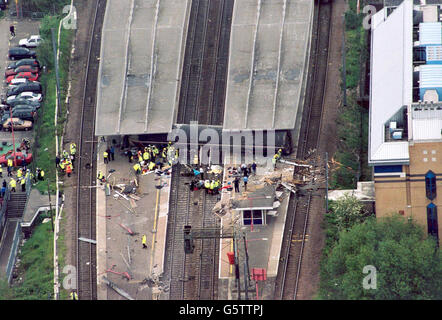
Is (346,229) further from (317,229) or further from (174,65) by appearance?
(174,65)

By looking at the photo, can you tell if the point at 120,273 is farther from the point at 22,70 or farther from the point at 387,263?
the point at 22,70

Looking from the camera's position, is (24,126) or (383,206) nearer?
(383,206)

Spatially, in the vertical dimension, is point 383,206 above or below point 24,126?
below

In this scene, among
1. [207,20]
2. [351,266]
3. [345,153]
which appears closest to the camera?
[351,266]

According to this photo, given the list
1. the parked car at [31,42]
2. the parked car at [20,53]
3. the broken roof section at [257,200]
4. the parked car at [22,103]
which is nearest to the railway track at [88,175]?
the parked car at [22,103]

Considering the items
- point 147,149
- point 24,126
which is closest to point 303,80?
point 147,149

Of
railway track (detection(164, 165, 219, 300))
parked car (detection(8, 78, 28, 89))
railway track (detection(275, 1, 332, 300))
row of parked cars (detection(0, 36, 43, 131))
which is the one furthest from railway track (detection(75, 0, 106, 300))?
railway track (detection(275, 1, 332, 300))

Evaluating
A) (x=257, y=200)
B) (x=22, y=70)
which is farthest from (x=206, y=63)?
(x=257, y=200)
